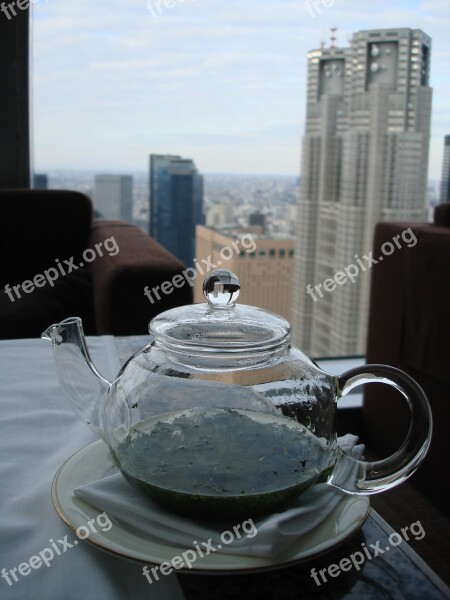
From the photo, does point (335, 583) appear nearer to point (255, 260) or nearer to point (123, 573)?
point (123, 573)

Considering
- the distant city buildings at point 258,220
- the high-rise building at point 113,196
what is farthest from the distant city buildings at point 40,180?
the distant city buildings at point 258,220

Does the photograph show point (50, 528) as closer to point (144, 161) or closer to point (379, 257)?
point (379, 257)

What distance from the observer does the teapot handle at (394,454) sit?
1.53 feet

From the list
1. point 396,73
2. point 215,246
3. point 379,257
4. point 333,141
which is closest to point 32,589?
point 379,257

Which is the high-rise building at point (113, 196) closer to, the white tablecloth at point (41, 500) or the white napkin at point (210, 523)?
the white tablecloth at point (41, 500)

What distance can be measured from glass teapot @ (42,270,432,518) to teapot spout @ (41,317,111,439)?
13 millimetres

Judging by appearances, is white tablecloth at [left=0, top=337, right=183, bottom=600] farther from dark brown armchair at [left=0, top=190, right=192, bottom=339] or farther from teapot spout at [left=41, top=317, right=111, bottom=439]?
dark brown armchair at [left=0, top=190, right=192, bottom=339]

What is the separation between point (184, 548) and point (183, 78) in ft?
6.91

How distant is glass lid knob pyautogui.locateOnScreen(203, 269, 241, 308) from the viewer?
55 cm

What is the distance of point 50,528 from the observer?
0.46 meters

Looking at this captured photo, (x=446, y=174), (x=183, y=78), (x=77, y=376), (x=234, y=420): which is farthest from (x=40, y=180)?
(x=234, y=420)

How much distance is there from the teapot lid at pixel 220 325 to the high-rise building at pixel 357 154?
74.5 inches

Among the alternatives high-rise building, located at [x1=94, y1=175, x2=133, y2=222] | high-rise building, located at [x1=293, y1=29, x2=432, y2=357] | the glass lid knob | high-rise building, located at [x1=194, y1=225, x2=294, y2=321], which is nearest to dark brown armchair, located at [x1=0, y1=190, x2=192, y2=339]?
high-rise building, located at [x1=94, y1=175, x2=133, y2=222]

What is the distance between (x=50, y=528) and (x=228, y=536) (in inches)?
5.1
